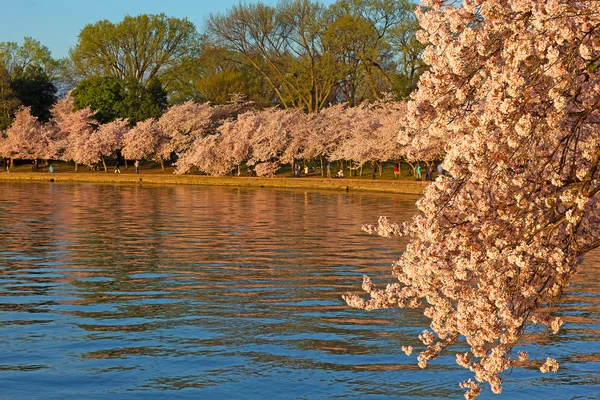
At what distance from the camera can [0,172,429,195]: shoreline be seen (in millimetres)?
66188

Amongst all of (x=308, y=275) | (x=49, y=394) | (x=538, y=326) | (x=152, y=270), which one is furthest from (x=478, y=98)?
(x=152, y=270)

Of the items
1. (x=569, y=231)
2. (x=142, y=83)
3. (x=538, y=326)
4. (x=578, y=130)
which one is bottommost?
(x=538, y=326)

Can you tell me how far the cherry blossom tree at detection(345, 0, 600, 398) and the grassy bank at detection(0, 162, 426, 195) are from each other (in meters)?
53.0

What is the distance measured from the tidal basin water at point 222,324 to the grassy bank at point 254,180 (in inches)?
1253

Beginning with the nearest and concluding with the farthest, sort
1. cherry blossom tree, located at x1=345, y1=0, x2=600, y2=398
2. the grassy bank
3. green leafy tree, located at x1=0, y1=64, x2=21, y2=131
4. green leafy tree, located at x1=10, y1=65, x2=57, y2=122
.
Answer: cherry blossom tree, located at x1=345, y1=0, x2=600, y2=398
the grassy bank
green leafy tree, located at x1=0, y1=64, x2=21, y2=131
green leafy tree, located at x1=10, y1=65, x2=57, y2=122

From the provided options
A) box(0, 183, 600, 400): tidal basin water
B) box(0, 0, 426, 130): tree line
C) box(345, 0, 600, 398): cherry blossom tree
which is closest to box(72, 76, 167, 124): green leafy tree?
box(0, 0, 426, 130): tree line

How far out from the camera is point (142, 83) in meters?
115

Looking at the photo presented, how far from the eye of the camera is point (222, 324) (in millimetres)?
Result: 17484

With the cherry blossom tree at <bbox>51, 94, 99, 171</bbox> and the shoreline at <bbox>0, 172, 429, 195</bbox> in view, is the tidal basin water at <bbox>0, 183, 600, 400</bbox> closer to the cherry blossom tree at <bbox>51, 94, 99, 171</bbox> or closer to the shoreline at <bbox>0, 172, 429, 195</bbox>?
the shoreline at <bbox>0, 172, 429, 195</bbox>

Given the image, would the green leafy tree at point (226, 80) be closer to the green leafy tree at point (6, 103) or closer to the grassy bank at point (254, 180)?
the grassy bank at point (254, 180)

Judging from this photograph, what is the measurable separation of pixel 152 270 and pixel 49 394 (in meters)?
11.9

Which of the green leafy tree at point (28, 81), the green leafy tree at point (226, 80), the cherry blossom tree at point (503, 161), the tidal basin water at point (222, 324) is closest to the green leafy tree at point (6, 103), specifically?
the green leafy tree at point (28, 81)

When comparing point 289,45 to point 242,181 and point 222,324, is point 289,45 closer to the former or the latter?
point 242,181

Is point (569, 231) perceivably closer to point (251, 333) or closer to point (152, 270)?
point (251, 333)
